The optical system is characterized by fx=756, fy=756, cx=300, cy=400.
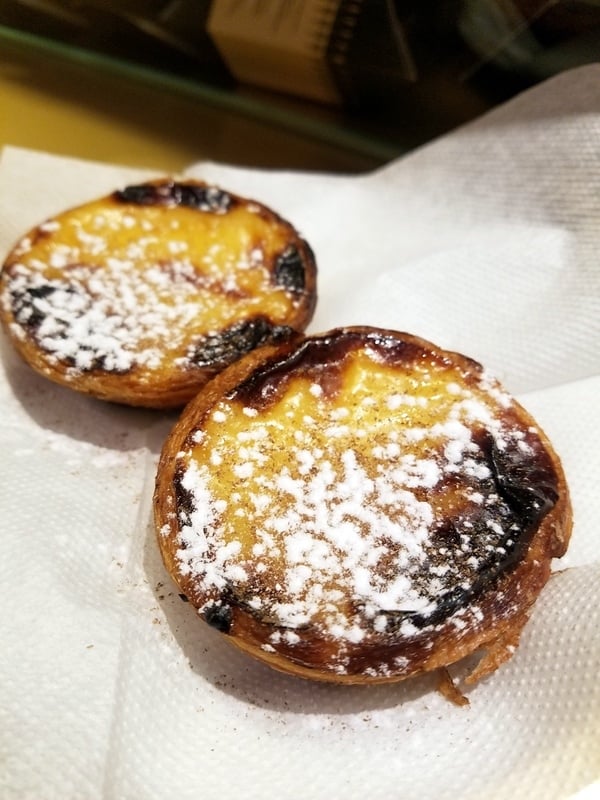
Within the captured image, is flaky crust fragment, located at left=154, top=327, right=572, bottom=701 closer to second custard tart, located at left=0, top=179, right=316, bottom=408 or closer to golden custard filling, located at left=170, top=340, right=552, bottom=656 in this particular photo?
golden custard filling, located at left=170, top=340, right=552, bottom=656

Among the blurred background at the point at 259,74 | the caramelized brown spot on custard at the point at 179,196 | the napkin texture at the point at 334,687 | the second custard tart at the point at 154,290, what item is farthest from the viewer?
the blurred background at the point at 259,74

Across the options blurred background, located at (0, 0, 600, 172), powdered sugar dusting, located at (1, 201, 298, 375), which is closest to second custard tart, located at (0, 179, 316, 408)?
powdered sugar dusting, located at (1, 201, 298, 375)

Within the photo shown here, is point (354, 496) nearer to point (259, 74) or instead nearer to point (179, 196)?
point (179, 196)

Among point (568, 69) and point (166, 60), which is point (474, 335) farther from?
point (166, 60)

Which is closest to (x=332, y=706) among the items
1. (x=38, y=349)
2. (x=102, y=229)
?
(x=38, y=349)

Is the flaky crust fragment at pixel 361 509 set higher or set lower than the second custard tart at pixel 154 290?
higher

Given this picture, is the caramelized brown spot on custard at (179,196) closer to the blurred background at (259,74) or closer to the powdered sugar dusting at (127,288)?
the powdered sugar dusting at (127,288)

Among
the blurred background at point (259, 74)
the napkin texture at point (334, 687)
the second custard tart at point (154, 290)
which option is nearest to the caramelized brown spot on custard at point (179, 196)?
the second custard tart at point (154, 290)
